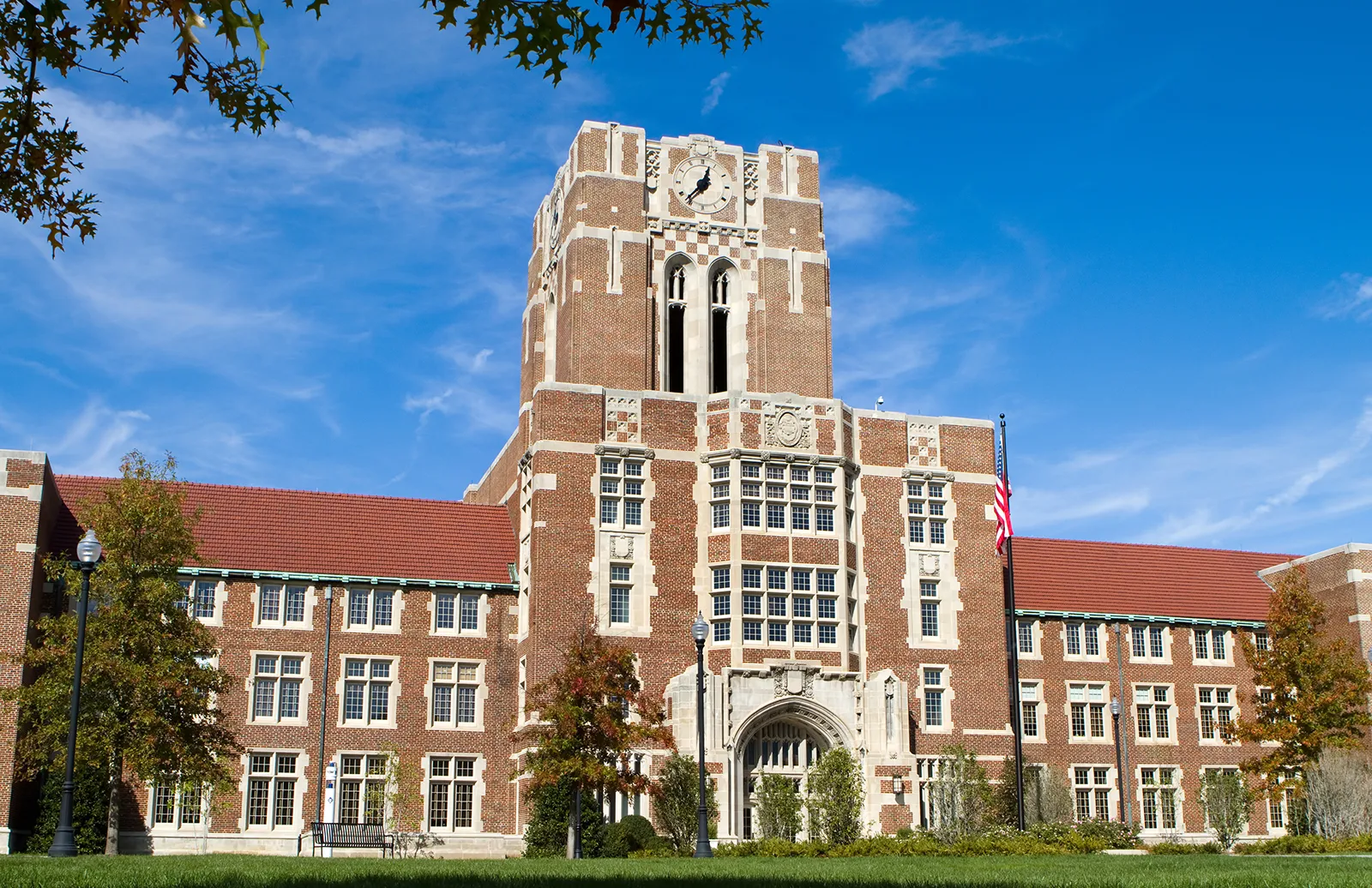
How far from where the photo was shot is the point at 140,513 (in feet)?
115

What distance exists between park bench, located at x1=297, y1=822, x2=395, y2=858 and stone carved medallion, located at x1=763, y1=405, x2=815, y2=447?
55.5 ft

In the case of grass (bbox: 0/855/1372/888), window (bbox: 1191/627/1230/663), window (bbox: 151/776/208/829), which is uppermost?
window (bbox: 1191/627/1230/663)

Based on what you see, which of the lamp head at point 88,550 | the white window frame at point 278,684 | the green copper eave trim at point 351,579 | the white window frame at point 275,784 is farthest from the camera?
the green copper eave trim at point 351,579

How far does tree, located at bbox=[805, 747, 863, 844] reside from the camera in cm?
4059

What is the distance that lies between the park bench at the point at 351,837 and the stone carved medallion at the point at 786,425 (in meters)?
16.9

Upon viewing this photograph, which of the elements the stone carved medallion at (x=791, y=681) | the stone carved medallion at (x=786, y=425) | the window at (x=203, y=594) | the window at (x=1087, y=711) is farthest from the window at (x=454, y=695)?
the window at (x=1087, y=711)

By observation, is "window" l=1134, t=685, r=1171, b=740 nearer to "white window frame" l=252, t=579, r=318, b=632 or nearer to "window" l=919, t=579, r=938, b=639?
"window" l=919, t=579, r=938, b=639

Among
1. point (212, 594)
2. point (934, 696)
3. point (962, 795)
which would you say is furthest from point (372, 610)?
point (962, 795)

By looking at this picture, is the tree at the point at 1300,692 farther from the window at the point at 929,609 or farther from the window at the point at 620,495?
the window at the point at 620,495

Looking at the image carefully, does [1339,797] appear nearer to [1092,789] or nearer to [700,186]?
[1092,789]

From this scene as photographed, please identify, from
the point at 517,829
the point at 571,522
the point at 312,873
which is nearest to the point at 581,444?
the point at 571,522

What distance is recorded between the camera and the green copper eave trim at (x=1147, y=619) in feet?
171

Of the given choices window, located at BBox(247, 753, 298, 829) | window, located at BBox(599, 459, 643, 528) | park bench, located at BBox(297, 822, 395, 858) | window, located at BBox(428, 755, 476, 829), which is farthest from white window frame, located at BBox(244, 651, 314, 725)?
window, located at BBox(599, 459, 643, 528)

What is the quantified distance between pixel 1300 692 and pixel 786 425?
20.1m
